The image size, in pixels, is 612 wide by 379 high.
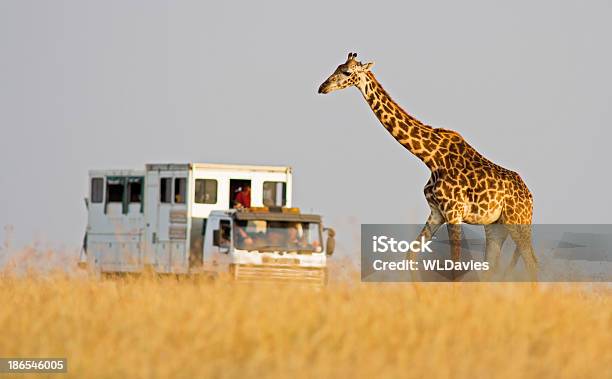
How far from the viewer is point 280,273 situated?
2594cm

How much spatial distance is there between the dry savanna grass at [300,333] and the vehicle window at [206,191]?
10695 millimetres

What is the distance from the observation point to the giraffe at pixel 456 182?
2530 centimetres

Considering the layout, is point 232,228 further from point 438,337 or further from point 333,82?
point 438,337

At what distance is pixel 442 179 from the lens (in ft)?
83.4

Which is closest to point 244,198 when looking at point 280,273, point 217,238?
point 217,238

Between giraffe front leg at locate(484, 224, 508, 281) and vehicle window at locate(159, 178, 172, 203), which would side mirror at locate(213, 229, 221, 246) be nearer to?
vehicle window at locate(159, 178, 172, 203)

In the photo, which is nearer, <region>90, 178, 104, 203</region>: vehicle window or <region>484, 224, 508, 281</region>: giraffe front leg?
<region>484, 224, 508, 281</region>: giraffe front leg

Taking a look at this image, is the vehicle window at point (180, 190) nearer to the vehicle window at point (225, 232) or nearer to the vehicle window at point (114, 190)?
the vehicle window at point (114, 190)

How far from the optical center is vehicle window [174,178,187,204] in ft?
96.2

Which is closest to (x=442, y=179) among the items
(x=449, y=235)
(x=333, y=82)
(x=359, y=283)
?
(x=449, y=235)

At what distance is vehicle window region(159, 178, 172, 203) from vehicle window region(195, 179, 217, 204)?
727 mm

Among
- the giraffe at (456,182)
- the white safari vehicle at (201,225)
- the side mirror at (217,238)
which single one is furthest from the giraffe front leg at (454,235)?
the side mirror at (217,238)

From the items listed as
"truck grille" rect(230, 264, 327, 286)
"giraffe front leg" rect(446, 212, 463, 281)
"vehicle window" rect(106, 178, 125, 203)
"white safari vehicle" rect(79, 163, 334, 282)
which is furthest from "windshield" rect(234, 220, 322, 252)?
"vehicle window" rect(106, 178, 125, 203)

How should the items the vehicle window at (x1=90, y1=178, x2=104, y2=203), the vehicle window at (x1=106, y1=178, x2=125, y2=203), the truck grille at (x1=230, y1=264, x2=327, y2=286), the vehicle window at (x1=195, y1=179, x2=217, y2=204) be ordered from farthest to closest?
the vehicle window at (x1=90, y1=178, x2=104, y2=203), the vehicle window at (x1=106, y1=178, x2=125, y2=203), the vehicle window at (x1=195, y1=179, x2=217, y2=204), the truck grille at (x1=230, y1=264, x2=327, y2=286)
